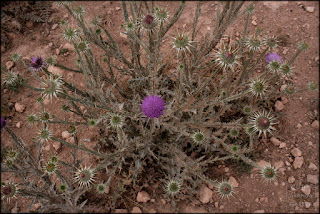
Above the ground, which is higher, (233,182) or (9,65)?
(9,65)

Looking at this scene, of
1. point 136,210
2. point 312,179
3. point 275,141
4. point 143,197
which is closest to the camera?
point 136,210

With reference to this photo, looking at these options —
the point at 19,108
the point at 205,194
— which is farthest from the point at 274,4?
the point at 19,108

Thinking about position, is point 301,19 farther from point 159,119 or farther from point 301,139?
point 159,119

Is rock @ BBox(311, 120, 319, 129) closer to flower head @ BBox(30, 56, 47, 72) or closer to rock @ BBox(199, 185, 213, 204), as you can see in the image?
rock @ BBox(199, 185, 213, 204)

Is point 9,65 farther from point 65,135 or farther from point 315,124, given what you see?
point 315,124

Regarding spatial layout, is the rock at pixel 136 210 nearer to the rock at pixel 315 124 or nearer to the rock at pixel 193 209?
the rock at pixel 193 209

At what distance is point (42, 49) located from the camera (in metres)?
4.95

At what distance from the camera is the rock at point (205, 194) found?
3.15 metres

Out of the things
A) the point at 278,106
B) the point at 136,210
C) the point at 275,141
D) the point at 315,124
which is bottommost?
the point at 136,210

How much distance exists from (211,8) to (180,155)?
340 cm

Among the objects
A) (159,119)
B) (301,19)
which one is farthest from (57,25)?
(301,19)

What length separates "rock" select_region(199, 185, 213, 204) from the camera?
315cm

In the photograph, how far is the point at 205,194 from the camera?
317 centimetres

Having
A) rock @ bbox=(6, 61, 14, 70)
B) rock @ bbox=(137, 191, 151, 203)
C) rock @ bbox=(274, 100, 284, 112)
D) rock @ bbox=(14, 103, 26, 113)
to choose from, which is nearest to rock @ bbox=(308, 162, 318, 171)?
rock @ bbox=(274, 100, 284, 112)
